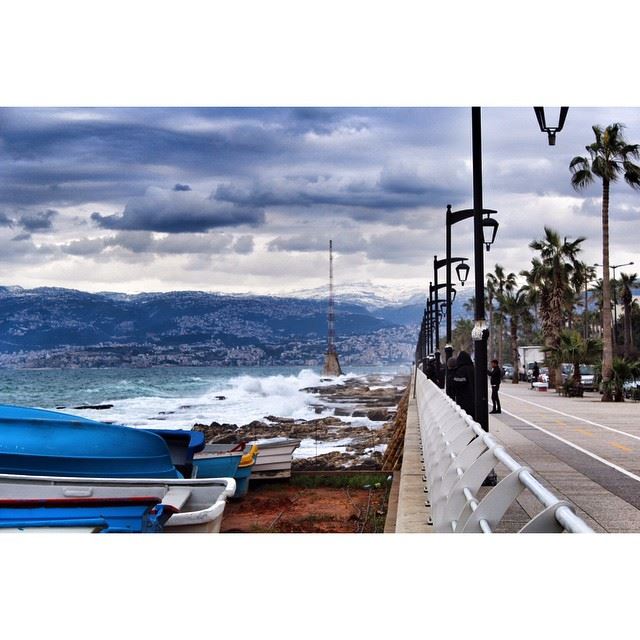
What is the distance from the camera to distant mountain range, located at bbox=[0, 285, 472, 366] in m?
116

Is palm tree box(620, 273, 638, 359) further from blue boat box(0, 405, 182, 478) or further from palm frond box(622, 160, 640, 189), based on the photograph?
blue boat box(0, 405, 182, 478)

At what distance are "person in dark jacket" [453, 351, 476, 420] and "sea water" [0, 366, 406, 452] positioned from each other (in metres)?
54.7

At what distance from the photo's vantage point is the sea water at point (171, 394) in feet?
273

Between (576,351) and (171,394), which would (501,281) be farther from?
(576,351)

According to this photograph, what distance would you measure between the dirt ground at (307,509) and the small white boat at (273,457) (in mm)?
349

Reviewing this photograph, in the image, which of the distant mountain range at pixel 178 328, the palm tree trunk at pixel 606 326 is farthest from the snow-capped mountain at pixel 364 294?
the palm tree trunk at pixel 606 326

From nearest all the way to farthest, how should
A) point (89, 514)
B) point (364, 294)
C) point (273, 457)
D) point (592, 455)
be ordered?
point (89, 514) < point (592, 455) < point (273, 457) < point (364, 294)

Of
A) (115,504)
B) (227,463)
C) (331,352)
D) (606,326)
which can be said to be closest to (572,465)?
(115,504)

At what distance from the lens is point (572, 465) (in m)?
11.5

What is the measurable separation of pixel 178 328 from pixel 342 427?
Result: 56578mm
